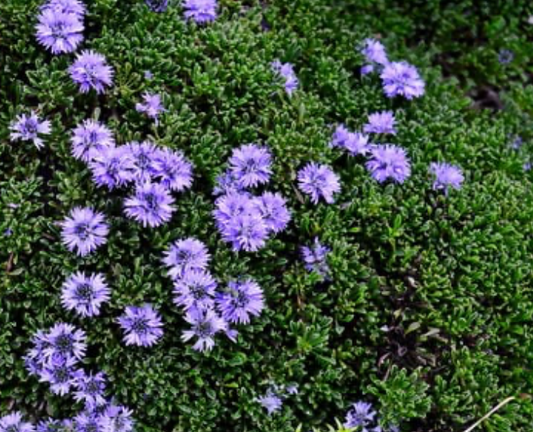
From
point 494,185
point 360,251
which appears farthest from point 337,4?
point 360,251

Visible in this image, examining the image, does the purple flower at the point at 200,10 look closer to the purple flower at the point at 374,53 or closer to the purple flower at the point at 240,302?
the purple flower at the point at 374,53

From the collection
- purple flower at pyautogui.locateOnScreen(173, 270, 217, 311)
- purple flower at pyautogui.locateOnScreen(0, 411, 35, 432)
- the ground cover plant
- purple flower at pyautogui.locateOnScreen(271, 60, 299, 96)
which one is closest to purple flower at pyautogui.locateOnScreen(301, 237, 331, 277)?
the ground cover plant

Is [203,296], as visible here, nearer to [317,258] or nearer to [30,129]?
[317,258]

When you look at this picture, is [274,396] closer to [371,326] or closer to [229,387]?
[229,387]

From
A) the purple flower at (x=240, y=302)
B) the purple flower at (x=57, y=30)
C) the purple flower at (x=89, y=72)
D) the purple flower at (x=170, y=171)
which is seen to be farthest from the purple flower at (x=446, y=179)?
the purple flower at (x=57, y=30)

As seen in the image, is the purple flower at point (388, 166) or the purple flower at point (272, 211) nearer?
the purple flower at point (272, 211)

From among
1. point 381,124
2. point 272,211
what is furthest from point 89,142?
point 381,124

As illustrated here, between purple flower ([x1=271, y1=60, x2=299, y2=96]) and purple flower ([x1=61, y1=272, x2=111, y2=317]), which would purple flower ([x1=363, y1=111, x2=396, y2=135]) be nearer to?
purple flower ([x1=271, y1=60, x2=299, y2=96])
